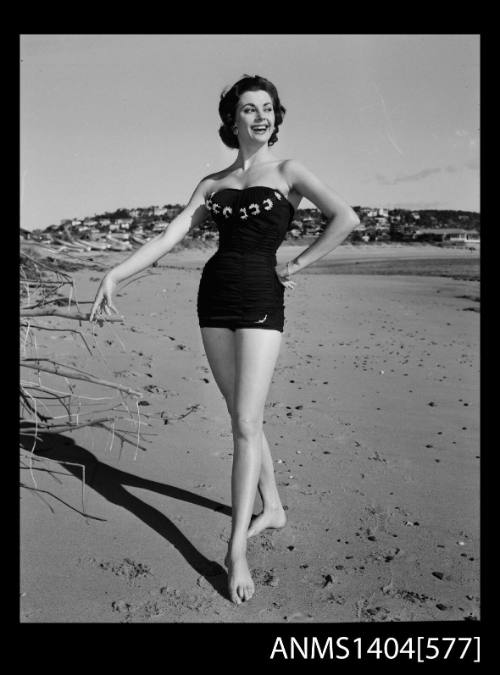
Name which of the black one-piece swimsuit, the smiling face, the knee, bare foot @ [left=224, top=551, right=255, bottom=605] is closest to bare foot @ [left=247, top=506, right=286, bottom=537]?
bare foot @ [left=224, top=551, right=255, bottom=605]

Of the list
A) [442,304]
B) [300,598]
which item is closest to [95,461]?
[300,598]

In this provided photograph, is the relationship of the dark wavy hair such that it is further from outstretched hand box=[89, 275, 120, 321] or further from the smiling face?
outstretched hand box=[89, 275, 120, 321]

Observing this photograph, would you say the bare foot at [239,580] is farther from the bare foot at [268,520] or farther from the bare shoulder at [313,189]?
the bare shoulder at [313,189]

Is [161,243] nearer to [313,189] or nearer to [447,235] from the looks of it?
[313,189]

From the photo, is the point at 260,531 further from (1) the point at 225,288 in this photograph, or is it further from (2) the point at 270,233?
(2) the point at 270,233

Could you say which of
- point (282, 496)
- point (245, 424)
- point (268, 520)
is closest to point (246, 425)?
point (245, 424)

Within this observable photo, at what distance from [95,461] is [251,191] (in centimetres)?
193

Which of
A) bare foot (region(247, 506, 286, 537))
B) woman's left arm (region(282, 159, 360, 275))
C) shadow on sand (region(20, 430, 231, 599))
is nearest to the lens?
woman's left arm (region(282, 159, 360, 275))

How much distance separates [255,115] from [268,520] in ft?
5.86

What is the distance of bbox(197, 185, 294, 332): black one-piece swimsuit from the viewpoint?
2504 mm

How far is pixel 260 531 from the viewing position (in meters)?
3.00

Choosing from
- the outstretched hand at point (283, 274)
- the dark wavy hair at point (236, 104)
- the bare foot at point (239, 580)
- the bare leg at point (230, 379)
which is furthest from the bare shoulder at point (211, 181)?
the bare foot at point (239, 580)

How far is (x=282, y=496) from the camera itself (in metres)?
3.38
